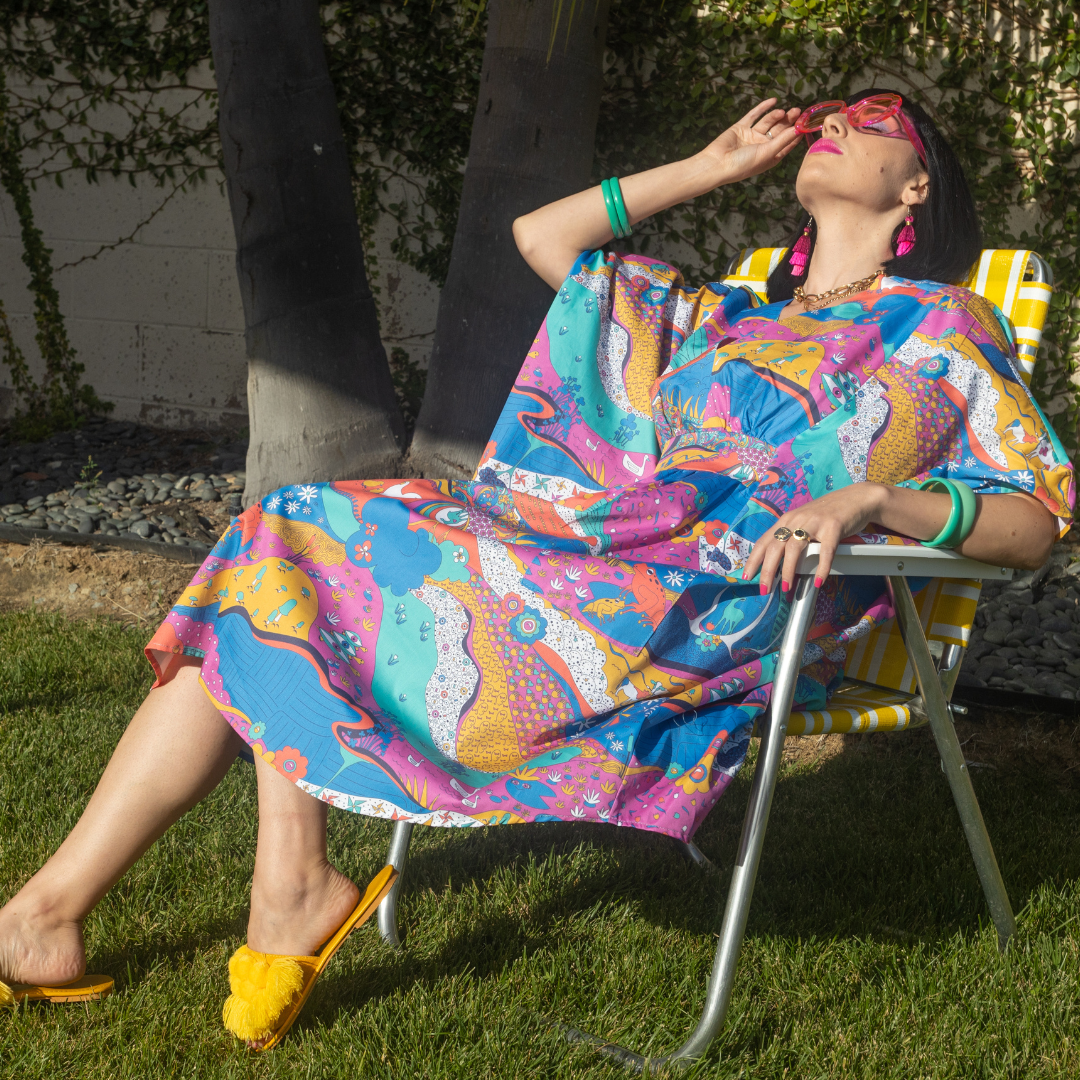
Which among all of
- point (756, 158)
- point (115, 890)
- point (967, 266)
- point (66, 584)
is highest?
point (756, 158)

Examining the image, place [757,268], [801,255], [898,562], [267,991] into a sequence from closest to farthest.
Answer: [267,991]
[898,562]
[801,255]
[757,268]

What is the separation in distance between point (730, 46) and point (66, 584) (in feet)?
10.4

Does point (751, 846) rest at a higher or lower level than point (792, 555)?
lower

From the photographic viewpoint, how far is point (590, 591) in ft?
4.87

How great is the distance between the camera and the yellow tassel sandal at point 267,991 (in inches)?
53.7

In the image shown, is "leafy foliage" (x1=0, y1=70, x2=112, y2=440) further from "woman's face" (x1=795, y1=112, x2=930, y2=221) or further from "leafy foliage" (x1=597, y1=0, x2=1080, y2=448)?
"woman's face" (x1=795, y1=112, x2=930, y2=221)

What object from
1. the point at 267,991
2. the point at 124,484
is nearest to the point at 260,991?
the point at 267,991

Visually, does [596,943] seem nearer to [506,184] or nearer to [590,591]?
[590,591]

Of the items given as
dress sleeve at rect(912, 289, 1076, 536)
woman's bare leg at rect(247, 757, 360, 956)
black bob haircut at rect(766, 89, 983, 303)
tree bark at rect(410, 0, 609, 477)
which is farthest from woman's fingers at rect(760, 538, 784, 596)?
tree bark at rect(410, 0, 609, 477)

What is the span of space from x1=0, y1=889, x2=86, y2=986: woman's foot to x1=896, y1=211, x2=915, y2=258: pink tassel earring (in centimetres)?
181

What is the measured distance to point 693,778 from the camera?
1392 millimetres

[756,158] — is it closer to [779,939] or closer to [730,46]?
[779,939]

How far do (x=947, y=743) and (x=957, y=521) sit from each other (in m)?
0.37

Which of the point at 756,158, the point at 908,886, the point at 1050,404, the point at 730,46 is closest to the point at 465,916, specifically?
the point at 908,886
